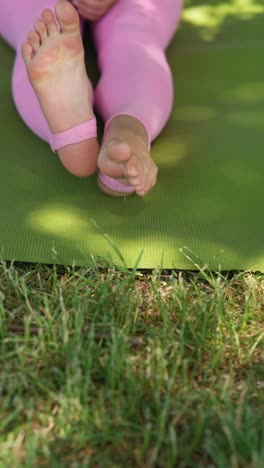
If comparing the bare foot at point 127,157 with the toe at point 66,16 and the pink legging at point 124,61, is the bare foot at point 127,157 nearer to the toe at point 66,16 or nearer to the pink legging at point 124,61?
the pink legging at point 124,61

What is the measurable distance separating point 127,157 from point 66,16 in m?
0.34

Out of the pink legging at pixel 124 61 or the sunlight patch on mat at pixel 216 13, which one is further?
the sunlight patch on mat at pixel 216 13

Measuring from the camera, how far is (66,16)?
1.43m

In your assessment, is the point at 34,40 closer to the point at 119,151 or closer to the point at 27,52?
the point at 27,52

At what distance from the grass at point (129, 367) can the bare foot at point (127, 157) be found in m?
0.20

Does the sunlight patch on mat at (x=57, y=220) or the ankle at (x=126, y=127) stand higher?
the ankle at (x=126, y=127)

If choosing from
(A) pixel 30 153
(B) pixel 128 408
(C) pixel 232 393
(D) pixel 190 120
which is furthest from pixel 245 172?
(B) pixel 128 408

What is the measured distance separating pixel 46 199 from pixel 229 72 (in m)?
0.76

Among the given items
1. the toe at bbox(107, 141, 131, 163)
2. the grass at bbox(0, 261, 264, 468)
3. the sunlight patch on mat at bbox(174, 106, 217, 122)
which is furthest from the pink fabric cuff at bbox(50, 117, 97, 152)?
the sunlight patch on mat at bbox(174, 106, 217, 122)

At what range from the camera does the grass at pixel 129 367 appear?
3.44ft

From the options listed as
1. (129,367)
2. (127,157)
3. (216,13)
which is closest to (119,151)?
(127,157)

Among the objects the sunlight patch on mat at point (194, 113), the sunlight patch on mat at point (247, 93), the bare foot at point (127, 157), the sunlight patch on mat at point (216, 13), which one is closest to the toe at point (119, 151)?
the bare foot at point (127, 157)

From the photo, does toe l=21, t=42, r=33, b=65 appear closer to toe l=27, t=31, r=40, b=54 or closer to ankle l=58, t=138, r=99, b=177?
toe l=27, t=31, r=40, b=54

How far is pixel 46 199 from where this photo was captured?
1.58m
